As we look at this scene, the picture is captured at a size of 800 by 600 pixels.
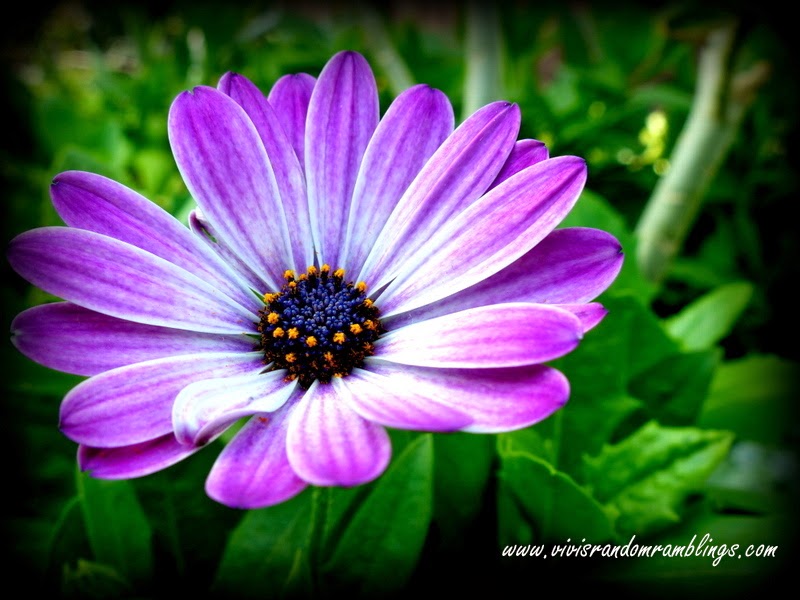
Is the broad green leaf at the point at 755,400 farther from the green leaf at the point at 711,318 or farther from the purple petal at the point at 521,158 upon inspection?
the purple petal at the point at 521,158

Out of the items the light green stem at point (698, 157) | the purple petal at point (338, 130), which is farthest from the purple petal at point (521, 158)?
the light green stem at point (698, 157)

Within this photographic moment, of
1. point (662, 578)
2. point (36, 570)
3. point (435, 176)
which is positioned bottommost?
point (662, 578)

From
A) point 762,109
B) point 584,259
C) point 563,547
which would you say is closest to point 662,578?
point 563,547

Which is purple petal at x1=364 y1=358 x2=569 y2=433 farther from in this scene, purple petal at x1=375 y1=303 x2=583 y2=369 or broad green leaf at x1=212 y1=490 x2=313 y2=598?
broad green leaf at x1=212 y1=490 x2=313 y2=598

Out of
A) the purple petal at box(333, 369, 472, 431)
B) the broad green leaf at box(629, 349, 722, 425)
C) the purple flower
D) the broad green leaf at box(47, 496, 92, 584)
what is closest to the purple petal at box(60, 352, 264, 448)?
the purple flower

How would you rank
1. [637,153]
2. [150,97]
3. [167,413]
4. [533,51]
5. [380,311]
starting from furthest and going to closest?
[533,51] < [150,97] < [637,153] < [380,311] < [167,413]

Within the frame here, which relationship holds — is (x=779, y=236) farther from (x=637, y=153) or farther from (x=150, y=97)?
(x=150, y=97)
